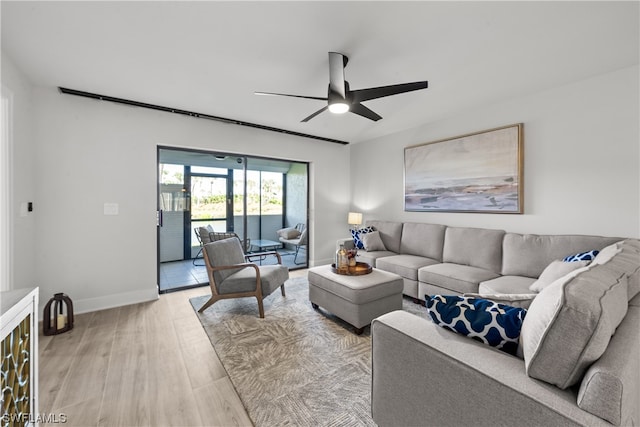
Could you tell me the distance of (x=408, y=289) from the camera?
338 cm

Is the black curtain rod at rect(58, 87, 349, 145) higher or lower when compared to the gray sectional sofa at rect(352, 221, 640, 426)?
higher

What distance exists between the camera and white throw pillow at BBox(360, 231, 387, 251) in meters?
4.33

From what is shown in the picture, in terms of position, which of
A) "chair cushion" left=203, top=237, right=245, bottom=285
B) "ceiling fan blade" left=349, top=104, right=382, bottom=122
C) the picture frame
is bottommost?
"chair cushion" left=203, top=237, right=245, bottom=285

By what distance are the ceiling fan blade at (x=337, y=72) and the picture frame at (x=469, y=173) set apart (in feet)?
7.43

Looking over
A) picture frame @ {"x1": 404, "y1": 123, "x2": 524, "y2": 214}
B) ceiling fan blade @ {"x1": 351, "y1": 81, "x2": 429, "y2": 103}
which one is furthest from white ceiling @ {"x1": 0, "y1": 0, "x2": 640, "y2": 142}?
picture frame @ {"x1": 404, "y1": 123, "x2": 524, "y2": 214}

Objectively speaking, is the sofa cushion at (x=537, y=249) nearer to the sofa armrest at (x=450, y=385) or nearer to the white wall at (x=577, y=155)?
the white wall at (x=577, y=155)

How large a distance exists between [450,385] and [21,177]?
385cm

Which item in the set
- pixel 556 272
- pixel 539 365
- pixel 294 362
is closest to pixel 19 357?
pixel 294 362

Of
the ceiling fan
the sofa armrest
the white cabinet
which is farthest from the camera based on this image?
the ceiling fan

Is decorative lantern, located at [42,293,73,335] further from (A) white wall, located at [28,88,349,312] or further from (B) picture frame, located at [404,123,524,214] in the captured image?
(B) picture frame, located at [404,123,524,214]

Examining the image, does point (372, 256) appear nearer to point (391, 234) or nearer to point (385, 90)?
point (391, 234)

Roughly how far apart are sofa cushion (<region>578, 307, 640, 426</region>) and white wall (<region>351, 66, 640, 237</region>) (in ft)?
8.64

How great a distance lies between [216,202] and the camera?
4.65 m

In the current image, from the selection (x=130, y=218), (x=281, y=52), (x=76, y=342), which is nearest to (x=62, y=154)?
(x=130, y=218)
